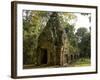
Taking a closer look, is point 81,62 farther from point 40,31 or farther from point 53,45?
point 40,31

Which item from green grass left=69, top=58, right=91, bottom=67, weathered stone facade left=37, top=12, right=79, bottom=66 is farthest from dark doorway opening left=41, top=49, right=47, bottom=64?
green grass left=69, top=58, right=91, bottom=67

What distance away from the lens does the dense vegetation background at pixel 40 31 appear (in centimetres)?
229

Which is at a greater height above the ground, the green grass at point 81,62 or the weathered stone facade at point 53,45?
the weathered stone facade at point 53,45

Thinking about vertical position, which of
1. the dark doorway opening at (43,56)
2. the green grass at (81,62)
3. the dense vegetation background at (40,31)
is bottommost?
the green grass at (81,62)

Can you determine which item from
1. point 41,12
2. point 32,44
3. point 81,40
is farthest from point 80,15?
point 32,44

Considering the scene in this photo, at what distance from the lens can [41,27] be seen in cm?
236

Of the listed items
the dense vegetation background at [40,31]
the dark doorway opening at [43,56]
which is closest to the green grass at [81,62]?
the dense vegetation background at [40,31]

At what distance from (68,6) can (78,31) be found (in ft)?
0.90

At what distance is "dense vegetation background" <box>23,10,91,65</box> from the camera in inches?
90.4

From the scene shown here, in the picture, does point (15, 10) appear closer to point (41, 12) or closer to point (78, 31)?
point (41, 12)

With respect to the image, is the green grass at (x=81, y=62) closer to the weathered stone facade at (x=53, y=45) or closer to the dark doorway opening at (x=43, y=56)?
the weathered stone facade at (x=53, y=45)

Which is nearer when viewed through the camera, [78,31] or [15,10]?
[15,10]

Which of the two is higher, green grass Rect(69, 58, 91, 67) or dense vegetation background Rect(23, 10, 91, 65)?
dense vegetation background Rect(23, 10, 91, 65)

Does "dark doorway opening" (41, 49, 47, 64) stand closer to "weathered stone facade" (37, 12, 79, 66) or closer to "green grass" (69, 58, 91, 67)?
"weathered stone facade" (37, 12, 79, 66)
